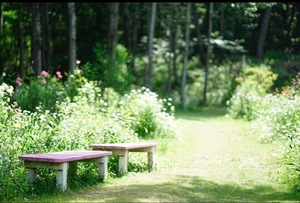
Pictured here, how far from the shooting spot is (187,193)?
8.30 meters

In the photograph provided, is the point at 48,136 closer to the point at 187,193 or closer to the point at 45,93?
the point at 187,193

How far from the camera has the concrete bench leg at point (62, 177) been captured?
25.9 ft

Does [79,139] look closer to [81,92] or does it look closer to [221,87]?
[81,92]

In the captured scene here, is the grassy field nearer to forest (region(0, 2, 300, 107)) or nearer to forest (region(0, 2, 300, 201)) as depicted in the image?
forest (region(0, 2, 300, 201))

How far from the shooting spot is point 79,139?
33.0ft

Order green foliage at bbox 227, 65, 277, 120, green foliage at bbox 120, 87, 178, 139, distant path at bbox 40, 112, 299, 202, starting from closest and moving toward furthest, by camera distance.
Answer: distant path at bbox 40, 112, 299, 202 → green foliage at bbox 120, 87, 178, 139 → green foliage at bbox 227, 65, 277, 120

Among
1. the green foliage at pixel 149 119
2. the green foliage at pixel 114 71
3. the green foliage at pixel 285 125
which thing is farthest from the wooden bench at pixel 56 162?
the green foliage at pixel 114 71

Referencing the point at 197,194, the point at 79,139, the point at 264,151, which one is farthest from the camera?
the point at 264,151

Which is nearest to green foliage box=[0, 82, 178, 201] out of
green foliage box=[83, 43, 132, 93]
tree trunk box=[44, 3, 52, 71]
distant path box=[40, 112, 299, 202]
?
distant path box=[40, 112, 299, 202]

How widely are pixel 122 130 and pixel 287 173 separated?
150 inches

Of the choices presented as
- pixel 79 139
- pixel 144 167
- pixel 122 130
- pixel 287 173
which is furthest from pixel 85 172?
pixel 287 173

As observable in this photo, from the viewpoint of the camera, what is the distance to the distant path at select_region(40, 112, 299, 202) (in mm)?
8016

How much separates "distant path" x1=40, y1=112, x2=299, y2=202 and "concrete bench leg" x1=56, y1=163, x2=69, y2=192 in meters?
0.20

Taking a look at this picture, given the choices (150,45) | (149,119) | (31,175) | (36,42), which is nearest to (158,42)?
(150,45)
